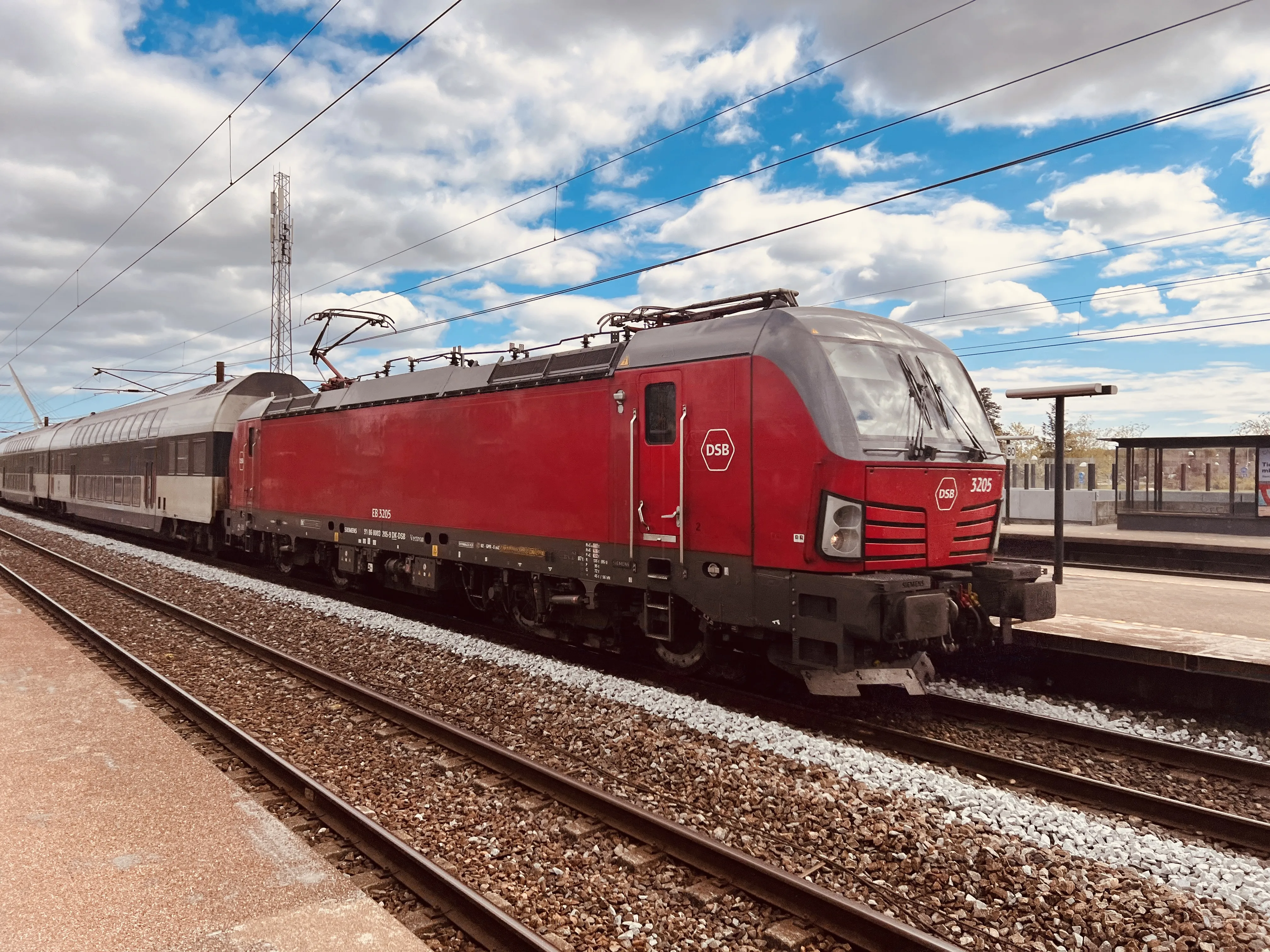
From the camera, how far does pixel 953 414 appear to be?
8016 mm

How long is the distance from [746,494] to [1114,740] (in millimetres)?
3726

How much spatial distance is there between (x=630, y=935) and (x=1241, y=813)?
15.1 feet

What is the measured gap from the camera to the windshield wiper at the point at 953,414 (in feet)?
25.9

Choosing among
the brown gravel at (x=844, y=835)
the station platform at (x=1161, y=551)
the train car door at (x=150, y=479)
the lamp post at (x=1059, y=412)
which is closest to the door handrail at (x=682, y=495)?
the brown gravel at (x=844, y=835)

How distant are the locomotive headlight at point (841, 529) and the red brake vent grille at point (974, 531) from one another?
1.38 metres

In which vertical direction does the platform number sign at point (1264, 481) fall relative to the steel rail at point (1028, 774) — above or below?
above

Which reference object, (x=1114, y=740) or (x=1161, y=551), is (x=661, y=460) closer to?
(x=1114, y=740)

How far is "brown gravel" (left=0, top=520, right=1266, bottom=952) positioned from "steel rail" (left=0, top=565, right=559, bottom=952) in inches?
13.8

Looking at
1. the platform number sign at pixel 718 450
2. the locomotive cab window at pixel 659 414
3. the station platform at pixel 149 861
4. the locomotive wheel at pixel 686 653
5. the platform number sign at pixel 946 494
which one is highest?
the locomotive cab window at pixel 659 414

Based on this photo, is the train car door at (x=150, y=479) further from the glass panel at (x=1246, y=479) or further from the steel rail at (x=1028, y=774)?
the glass panel at (x=1246, y=479)

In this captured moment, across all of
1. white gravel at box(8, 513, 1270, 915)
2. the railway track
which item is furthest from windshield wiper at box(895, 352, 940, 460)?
white gravel at box(8, 513, 1270, 915)

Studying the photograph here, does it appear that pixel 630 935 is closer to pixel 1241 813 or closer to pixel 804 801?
pixel 804 801

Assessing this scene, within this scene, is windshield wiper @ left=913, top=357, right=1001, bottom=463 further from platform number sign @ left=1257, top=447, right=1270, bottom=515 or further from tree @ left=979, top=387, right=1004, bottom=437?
platform number sign @ left=1257, top=447, right=1270, bottom=515

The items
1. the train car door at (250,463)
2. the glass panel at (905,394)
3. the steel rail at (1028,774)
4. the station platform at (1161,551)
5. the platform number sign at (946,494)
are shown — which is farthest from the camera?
the station platform at (1161,551)
